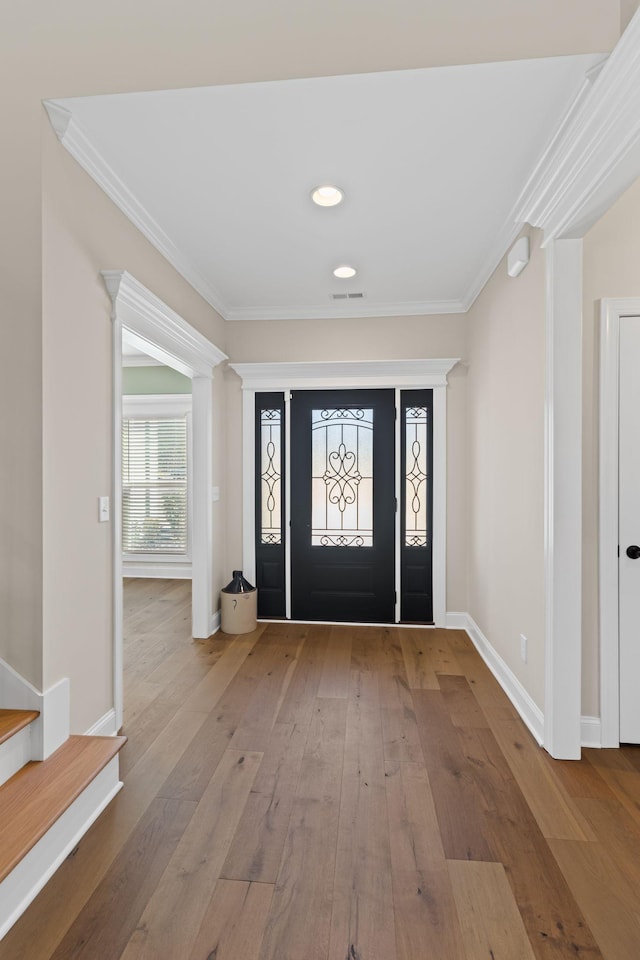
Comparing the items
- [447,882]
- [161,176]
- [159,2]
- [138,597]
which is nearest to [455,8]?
[159,2]

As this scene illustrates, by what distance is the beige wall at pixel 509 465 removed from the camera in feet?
8.20

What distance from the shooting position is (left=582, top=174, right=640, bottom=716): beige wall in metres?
2.31

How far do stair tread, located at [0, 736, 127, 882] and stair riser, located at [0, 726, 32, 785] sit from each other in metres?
0.02

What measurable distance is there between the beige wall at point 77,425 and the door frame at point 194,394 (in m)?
0.05

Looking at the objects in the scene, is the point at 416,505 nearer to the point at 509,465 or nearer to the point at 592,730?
the point at 509,465

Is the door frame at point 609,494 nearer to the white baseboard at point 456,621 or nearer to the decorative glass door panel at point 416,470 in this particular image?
the white baseboard at point 456,621

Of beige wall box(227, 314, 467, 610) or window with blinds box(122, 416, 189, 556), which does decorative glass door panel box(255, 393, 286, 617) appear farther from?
window with blinds box(122, 416, 189, 556)

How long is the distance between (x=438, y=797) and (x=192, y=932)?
1.04 m

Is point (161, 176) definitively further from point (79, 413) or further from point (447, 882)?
point (447, 882)

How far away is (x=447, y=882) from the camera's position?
1558mm

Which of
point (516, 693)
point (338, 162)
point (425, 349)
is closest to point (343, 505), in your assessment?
point (425, 349)

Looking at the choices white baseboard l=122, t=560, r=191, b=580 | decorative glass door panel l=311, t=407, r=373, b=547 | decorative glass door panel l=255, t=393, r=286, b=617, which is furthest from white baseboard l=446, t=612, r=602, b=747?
white baseboard l=122, t=560, r=191, b=580

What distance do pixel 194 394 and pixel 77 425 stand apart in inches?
74.1

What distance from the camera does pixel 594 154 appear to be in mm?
1790
